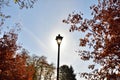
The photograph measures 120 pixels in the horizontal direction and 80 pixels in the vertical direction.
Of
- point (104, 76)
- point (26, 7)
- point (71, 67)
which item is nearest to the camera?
point (26, 7)

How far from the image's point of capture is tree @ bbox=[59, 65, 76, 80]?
9100cm

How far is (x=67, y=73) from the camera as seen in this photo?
302ft

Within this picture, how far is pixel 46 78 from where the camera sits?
83.6 m

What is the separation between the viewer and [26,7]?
13.1 meters

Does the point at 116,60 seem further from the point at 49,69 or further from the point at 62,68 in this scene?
the point at 62,68

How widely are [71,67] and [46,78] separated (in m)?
12.5

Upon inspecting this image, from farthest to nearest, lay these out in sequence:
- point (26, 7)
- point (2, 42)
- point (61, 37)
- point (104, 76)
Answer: point (2, 42) → point (104, 76) → point (61, 37) → point (26, 7)

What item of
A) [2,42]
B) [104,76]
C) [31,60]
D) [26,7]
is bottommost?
[104,76]

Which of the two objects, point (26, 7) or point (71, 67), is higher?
point (71, 67)

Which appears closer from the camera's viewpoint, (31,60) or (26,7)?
(26,7)

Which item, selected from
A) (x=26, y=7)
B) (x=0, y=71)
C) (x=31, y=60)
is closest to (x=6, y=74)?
(x=0, y=71)

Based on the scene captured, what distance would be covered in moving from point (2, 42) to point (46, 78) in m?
45.2

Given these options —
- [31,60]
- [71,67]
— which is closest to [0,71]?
[31,60]

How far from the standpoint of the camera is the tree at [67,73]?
91000mm
